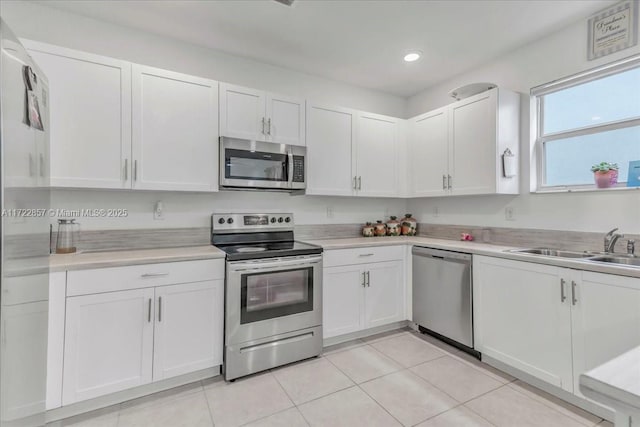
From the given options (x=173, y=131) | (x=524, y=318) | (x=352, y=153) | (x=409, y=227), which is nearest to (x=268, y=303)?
(x=173, y=131)

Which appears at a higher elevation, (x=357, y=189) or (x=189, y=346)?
(x=357, y=189)

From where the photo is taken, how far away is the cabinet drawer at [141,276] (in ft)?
5.91

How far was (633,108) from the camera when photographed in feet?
7.18

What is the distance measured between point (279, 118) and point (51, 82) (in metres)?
1.57

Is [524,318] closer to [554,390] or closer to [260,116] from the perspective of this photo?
[554,390]

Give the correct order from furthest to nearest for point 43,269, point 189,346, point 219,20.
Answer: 1. point 219,20
2. point 189,346
3. point 43,269

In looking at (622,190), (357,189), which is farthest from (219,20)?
(622,190)

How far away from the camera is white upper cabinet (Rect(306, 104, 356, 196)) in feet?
9.64

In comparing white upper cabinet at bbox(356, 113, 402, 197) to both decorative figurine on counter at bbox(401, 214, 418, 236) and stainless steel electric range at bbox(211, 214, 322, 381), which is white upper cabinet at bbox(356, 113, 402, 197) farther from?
stainless steel electric range at bbox(211, 214, 322, 381)

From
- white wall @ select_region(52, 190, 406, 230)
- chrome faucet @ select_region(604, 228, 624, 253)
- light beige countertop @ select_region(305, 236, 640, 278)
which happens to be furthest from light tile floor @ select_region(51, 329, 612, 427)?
white wall @ select_region(52, 190, 406, 230)

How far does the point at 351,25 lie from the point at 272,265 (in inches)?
78.6

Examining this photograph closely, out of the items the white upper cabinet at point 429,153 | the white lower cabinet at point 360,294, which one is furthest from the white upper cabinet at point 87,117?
the white upper cabinet at point 429,153

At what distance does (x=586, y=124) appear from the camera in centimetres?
246

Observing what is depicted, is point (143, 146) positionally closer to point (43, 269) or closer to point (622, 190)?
point (43, 269)
